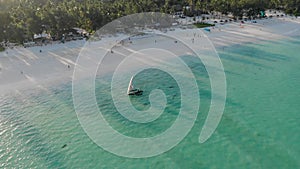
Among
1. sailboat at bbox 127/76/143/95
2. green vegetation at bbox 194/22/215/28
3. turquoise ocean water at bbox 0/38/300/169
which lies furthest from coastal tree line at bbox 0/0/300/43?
sailboat at bbox 127/76/143/95

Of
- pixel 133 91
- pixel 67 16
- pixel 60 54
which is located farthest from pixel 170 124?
pixel 67 16

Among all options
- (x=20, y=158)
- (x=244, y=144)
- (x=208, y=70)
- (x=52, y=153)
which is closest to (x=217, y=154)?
(x=244, y=144)

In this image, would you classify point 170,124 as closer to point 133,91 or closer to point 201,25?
point 133,91

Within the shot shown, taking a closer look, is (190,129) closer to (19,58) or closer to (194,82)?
(194,82)

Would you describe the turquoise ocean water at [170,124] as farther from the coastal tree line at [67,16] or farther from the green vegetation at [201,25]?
the green vegetation at [201,25]

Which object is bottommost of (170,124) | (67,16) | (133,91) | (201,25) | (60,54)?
(170,124)

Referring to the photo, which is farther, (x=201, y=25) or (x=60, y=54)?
(x=201, y=25)
